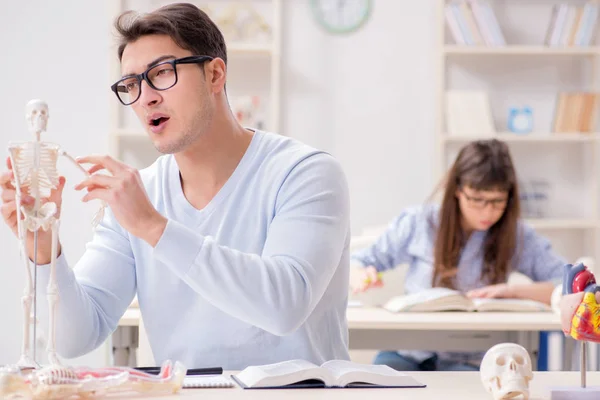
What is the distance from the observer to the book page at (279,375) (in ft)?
4.18

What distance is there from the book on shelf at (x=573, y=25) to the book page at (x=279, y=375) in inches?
138

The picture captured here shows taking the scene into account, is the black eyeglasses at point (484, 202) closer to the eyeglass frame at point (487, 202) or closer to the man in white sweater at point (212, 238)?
the eyeglass frame at point (487, 202)

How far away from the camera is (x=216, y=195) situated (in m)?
1.65

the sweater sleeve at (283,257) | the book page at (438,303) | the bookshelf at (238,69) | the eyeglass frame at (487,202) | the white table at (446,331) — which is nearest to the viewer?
the sweater sleeve at (283,257)

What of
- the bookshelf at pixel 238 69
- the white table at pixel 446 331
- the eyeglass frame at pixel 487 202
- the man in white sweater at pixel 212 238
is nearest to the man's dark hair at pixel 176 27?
the man in white sweater at pixel 212 238

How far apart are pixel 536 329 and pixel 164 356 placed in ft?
4.25

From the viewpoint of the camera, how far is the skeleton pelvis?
1247mm

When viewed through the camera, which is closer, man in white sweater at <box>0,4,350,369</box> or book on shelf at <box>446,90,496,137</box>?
man in white sweater at <box>0,4,350,369</box>

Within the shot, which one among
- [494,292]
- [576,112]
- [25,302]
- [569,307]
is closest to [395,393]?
[569,307]

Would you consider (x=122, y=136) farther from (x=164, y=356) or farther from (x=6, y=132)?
(x=164, y=356)

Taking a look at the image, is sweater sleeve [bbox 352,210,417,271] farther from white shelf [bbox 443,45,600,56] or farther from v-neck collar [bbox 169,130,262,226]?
v-neck collar [bbox 169,130,262,226]

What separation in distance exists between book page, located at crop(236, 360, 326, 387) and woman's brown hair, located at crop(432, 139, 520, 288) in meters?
1.88

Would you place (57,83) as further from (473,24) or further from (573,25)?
(573,25)

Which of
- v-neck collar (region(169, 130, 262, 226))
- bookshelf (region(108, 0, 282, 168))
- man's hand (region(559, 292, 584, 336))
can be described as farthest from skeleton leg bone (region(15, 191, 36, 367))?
bookshelf (region(108, 0, 282, 168))
